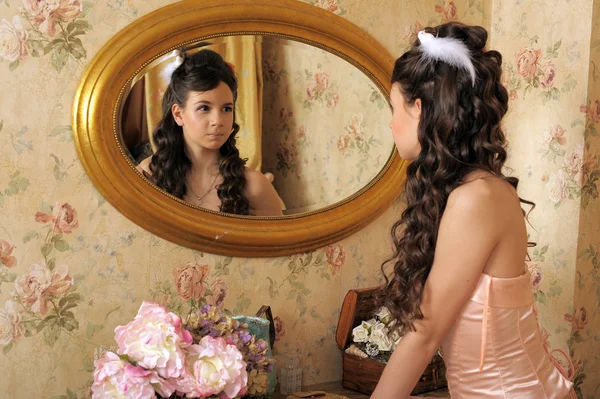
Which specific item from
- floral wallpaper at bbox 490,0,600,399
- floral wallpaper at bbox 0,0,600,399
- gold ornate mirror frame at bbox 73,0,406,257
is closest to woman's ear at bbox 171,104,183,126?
gold ornate mirror frame at bbox 73,0,406,257

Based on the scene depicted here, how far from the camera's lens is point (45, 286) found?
190 cm

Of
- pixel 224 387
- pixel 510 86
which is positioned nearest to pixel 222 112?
pixel 224 387

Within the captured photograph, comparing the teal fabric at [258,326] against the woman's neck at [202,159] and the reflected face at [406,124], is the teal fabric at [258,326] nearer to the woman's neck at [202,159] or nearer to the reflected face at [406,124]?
the woman's neck at [202,159]

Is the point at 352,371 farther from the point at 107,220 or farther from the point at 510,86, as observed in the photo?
the point at 510,86

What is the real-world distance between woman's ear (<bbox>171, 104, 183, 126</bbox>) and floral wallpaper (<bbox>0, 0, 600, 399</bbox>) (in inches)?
10.4

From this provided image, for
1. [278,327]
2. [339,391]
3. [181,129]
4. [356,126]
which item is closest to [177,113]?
[181,129]

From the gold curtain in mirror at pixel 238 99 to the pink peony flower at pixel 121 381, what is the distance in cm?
75

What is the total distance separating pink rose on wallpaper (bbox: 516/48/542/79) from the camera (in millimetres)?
2549

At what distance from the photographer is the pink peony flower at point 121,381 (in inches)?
53.8

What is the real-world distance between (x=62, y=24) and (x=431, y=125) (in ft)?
3.35

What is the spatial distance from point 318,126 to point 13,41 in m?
0.95

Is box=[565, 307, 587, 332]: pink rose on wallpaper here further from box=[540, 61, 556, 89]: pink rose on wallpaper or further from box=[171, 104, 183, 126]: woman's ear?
box=[171, 104, 183, 126]: woman's ear

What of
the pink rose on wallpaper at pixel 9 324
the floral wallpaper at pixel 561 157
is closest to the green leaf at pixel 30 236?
the pink rose on wallpaper at pixel 9 324

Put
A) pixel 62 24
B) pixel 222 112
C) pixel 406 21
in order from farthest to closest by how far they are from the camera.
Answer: pixel 406 21
pixel 222 112
pixel 62 24
